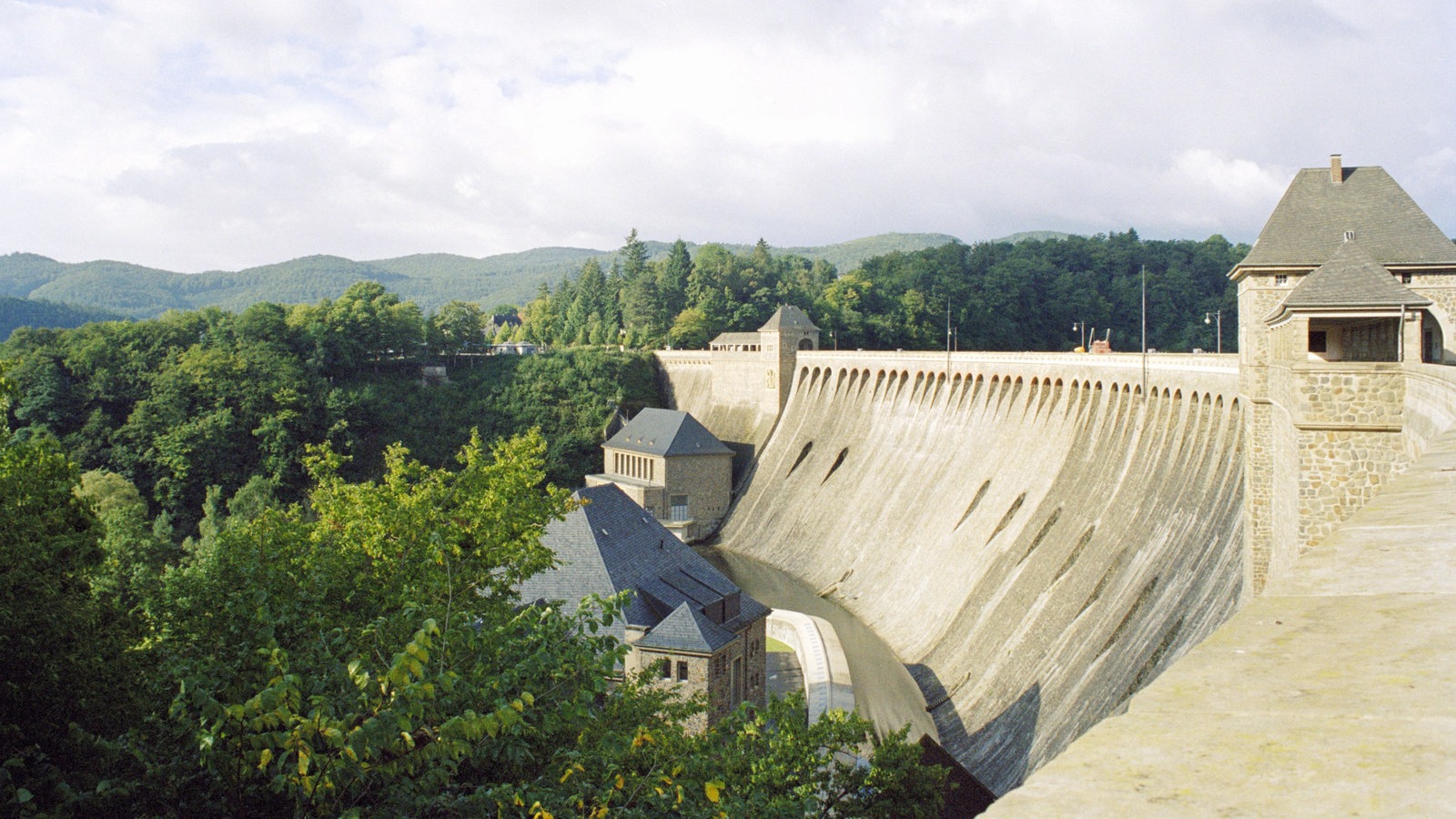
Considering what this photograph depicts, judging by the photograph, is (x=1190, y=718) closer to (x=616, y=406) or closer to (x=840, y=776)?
(x=840, y=776)

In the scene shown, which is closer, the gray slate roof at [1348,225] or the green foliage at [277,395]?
the gray slate roof at [1348,225]

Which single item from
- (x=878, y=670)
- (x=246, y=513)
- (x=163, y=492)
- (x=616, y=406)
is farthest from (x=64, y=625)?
(x=616, y=406)

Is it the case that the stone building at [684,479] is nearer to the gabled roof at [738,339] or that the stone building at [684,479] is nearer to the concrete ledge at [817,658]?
the gabled roof at [738,339]

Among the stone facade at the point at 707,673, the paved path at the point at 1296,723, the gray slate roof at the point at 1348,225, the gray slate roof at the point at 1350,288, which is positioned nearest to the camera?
the paved path at the point at 1296,723

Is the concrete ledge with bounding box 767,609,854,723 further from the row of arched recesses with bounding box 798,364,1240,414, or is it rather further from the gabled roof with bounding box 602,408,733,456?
the gabled roof with bounding box 602,408,733,456

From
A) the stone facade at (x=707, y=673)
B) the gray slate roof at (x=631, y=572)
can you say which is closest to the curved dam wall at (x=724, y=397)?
the gray slate roof at (x=631, y=572)

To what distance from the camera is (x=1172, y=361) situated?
32.7 metres

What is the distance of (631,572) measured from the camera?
26578 mm

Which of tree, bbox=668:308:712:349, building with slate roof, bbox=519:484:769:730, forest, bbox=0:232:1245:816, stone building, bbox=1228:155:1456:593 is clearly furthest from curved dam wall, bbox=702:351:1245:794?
tree, bbox=668:308:712:349

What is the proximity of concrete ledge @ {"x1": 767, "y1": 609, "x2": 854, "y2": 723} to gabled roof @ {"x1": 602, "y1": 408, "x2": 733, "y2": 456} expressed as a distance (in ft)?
64.6

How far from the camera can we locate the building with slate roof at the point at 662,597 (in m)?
23.8

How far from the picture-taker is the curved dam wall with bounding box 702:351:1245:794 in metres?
24.6

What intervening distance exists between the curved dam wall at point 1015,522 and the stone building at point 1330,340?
168 inches

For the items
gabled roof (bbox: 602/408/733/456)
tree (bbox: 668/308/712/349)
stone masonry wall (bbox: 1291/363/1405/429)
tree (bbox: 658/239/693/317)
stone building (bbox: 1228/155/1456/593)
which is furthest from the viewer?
tree (bbox: 658/239/693/317)
